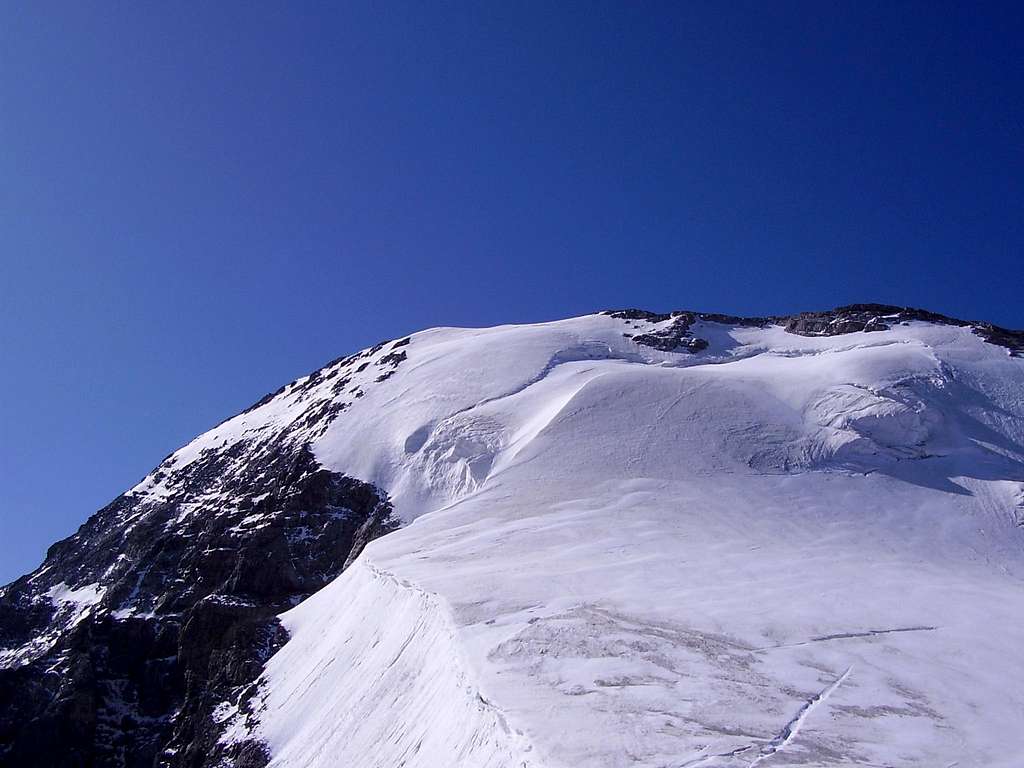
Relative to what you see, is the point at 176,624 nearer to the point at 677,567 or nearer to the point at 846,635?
the point at 677,567

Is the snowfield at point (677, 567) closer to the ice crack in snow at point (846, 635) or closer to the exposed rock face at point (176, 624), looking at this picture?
the ice crack in snow at point (846, 635)

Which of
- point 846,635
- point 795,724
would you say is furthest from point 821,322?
point 795,724

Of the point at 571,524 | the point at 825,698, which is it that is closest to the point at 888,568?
the point at 571,524

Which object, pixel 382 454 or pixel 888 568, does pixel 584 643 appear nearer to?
pixel 888 568

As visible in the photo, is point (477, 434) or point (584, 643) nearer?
point (584, 643)

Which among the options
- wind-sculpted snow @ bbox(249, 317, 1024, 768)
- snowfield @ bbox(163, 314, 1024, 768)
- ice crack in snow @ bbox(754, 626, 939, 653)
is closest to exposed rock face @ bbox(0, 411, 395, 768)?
snowfield @ bbox(163, 314, 1024, 768)

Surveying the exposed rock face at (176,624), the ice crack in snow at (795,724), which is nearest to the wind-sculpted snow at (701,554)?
the ice crack in snow at (795,724)

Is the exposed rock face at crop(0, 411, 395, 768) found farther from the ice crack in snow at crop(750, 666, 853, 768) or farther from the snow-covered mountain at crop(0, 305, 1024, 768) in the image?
the ice crack in snow at crop(750, 666, 853, 768)
